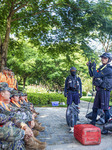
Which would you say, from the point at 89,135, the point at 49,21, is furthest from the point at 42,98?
the point at 89,135

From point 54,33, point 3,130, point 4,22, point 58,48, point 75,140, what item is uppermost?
point 4,22

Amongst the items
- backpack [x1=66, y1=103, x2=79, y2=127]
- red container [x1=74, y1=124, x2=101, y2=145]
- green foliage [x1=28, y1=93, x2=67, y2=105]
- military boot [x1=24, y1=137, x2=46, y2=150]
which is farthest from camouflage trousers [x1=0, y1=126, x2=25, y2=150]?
green foliage [x1=28, y1=93, x2=67, y2=105]

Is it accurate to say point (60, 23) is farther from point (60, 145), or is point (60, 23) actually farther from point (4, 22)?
point (60, 145)

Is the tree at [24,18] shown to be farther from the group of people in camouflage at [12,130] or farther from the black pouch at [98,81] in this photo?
the group of people in camouflage at [12,130]

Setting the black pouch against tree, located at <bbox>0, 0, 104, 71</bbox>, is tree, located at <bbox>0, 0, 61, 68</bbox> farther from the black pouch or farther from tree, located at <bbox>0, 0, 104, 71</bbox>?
the black pouch

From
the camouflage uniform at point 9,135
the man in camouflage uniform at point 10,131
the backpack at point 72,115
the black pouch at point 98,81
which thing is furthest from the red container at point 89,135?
the camouflage uniform at point 9,135

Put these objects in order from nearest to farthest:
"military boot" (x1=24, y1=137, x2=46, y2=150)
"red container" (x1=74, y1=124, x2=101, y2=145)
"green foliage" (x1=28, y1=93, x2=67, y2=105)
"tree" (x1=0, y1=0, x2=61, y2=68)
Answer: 1. "military boot" (x1=24, y1=137, x2=46, y2=150)
2. "red container" (x1=74, y1=124, x2=101, y2=145)
3. "tree" (x1=0, y1=0, x2=61, y2=68)
4. "green foliage" (x1=28, y1=93, x2=67, y2=105)

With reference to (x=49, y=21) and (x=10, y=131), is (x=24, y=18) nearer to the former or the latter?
(x=49, y=21)

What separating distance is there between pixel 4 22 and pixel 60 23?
4.81 m

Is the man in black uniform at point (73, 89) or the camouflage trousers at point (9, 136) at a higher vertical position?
the man in black uniform at point (73, 89)

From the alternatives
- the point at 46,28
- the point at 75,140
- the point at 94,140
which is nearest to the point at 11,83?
the point at 75,140

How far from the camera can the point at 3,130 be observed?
2.59m

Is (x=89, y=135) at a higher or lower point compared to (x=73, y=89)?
lower

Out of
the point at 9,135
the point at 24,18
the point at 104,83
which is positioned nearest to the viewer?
the point at 9,135
